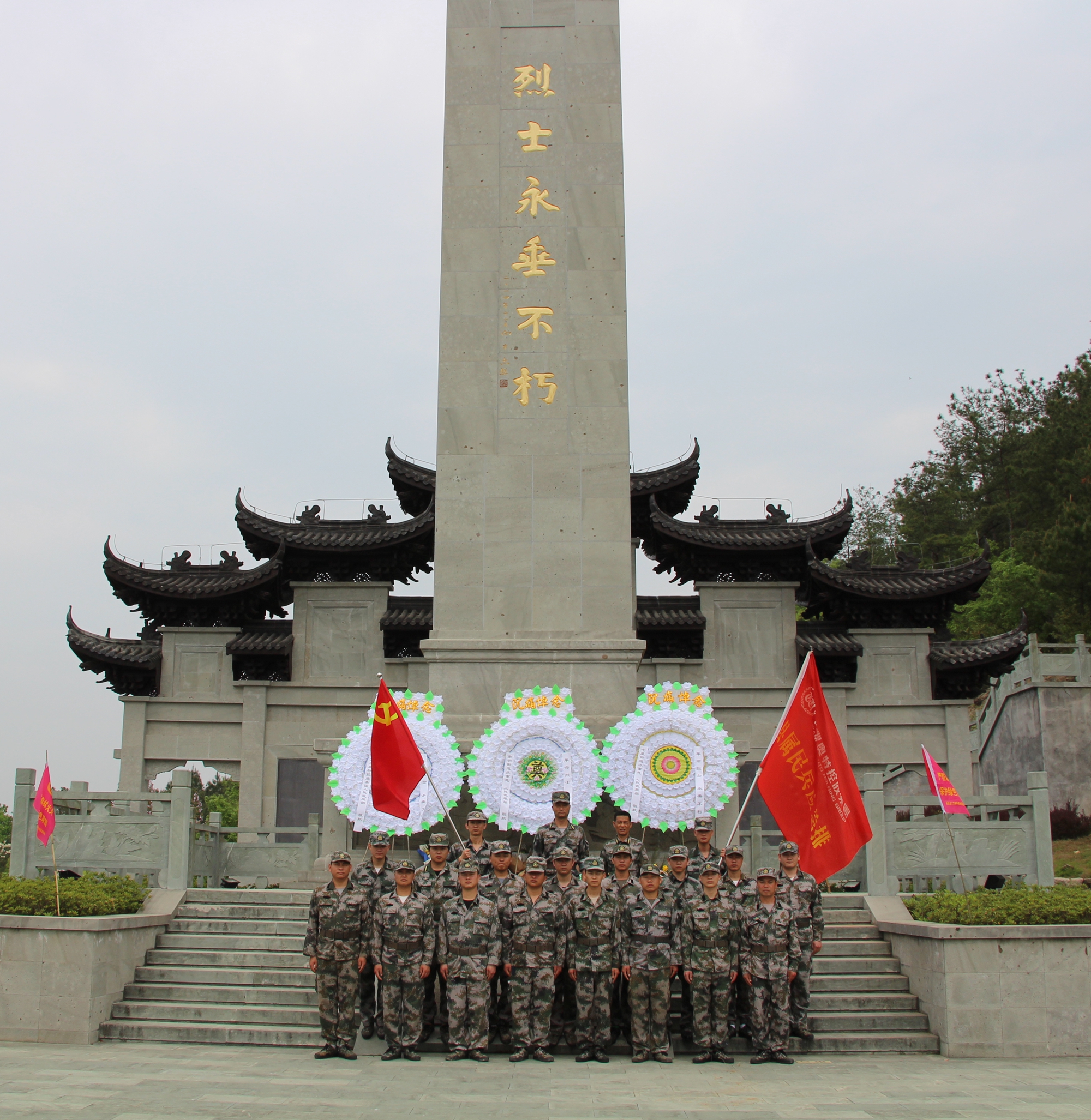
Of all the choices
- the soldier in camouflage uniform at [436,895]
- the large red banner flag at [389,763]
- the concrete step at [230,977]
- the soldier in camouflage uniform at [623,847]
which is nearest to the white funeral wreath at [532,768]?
the large red banner flag at [389,763]

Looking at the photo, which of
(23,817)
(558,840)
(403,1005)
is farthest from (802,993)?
(23,817)

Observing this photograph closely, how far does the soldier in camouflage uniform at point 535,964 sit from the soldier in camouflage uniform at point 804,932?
4.94 ft

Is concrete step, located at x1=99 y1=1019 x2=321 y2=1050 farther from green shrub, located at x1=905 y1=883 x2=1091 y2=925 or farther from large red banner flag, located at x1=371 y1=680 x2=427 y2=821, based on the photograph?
green shrub, located at x1=905 y1=883 x2=1091 y2=925

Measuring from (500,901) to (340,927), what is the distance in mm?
1032

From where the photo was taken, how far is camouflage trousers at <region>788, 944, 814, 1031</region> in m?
7.62

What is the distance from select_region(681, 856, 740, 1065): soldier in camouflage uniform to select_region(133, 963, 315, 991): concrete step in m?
2.90

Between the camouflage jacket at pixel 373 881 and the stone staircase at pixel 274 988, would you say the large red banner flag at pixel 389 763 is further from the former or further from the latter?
the camouflage jacket at pixel 373 881

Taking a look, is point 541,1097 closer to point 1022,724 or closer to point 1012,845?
point 1012,845

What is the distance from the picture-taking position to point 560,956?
741 cm

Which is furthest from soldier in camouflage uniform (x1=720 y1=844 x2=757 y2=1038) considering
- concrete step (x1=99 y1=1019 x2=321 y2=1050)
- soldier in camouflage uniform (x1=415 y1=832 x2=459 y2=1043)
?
concrete step (x1=99 y1=1019 x2=321 y2=1050)

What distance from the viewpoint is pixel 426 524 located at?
66.1ft

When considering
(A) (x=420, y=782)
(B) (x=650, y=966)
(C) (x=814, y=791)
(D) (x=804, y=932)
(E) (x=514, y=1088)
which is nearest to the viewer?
(E) (x=514, y=1088)

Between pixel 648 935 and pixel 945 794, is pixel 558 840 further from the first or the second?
pixel 945 794

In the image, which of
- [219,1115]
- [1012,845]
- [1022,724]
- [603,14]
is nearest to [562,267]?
[603,14]
